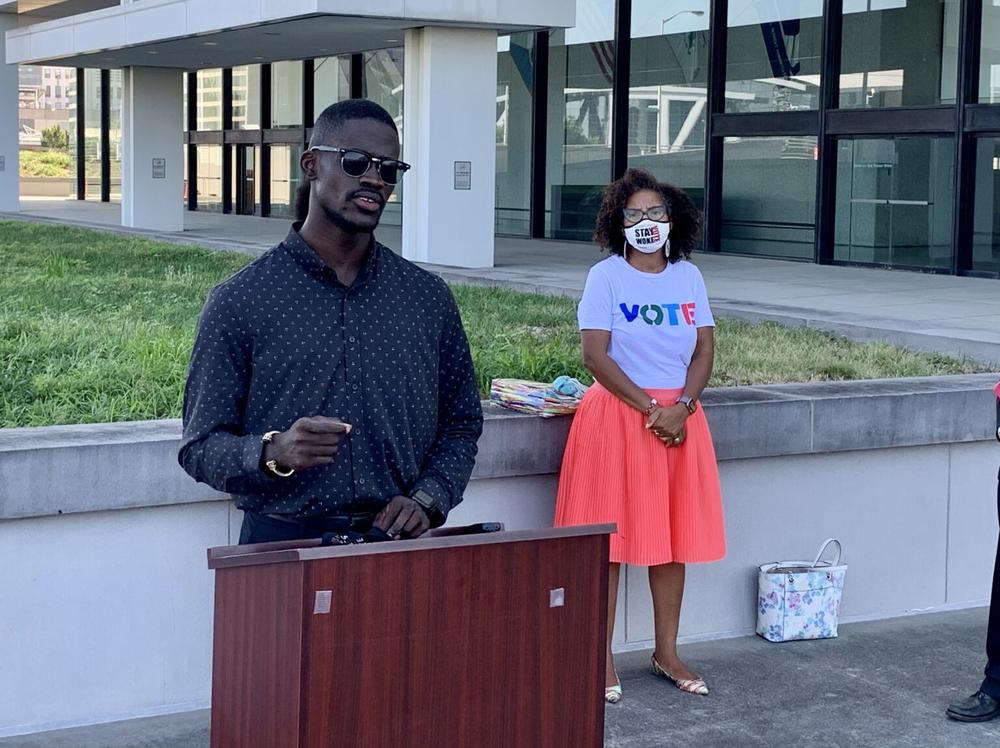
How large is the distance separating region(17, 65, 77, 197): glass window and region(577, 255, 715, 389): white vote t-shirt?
3412 cm

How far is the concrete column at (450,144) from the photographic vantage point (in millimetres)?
19484

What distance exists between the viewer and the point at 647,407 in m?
5.22

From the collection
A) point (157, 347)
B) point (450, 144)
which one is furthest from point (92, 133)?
point (157, 347)

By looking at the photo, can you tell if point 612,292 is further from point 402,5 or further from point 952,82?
point 952,82

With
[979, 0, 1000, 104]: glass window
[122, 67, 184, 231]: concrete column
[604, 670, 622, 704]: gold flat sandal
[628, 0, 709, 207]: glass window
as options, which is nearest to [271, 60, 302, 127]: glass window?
[122, 67, 184, 231]: concrete column

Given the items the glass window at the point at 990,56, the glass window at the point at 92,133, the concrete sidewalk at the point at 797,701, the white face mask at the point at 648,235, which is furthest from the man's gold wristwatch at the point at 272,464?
the glass window at the point at 92,133

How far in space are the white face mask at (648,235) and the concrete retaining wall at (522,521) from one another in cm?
83

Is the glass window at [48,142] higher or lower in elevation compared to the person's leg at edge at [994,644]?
higher

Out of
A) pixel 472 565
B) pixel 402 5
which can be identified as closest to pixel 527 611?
pixel 472 565

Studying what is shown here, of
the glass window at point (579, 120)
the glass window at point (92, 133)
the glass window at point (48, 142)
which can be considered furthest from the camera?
the glass window at point (48, 142)

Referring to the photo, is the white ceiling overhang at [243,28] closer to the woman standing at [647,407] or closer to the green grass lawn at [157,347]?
the green grass lawn at [157,347]

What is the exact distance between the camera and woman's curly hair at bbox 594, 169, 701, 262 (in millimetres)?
5441

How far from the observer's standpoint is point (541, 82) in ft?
90.7

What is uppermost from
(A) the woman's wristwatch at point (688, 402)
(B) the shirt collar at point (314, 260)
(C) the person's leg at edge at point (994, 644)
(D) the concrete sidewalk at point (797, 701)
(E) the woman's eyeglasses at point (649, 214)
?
(E) the woman's eyeglasses at point (649, 214)
